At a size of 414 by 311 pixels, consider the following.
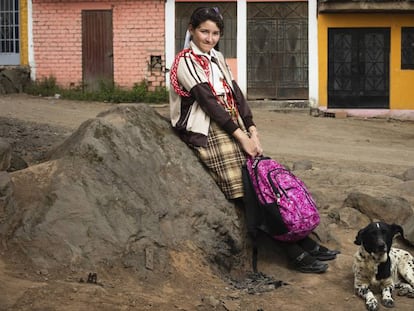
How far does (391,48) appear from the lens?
53.8 feet

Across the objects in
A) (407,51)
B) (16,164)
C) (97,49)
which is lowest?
(16,164)

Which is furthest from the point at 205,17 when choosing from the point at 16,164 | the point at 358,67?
the point at 358,67

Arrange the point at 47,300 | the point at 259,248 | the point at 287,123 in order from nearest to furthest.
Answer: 1. the point at 47,300
2. the point at 259,248
3. the point at 287,123

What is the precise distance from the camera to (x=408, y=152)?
11641mm

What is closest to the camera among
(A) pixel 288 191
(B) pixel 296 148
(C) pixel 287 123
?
(A) pixel 288 191

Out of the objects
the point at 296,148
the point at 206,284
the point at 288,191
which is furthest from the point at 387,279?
the point at 296,148

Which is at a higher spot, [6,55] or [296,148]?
[6,55]

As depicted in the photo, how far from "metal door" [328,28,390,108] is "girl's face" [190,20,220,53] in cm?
1230

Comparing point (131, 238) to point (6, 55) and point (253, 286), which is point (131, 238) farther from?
point (6, 55)

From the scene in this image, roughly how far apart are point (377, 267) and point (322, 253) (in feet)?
1.87

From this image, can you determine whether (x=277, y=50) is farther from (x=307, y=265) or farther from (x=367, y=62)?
(x=307, y=265)

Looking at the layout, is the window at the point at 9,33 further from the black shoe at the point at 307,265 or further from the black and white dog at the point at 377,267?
the black and white dog at the point at 377,267

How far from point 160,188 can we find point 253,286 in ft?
2.72

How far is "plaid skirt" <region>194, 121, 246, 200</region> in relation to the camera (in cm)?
451
